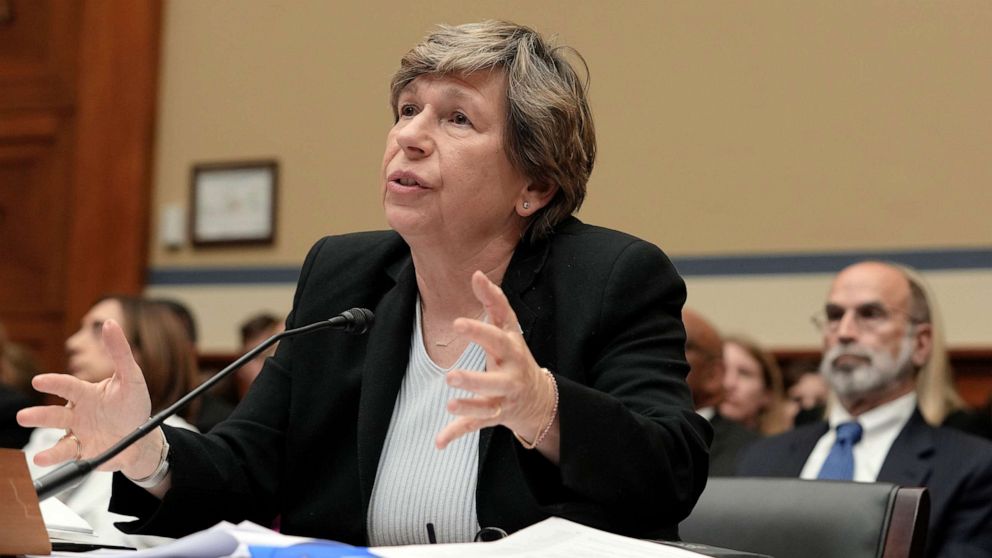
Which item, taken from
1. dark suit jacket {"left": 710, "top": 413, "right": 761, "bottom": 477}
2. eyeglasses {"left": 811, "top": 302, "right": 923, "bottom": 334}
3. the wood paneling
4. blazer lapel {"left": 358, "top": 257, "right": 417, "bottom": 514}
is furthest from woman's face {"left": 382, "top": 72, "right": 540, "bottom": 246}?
the wood paneling

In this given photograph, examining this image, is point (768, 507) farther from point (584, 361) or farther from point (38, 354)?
point (38, 354)

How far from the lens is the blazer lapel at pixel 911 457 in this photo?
12.5ft

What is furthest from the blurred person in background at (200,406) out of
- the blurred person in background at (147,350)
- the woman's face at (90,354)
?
the woman's face at (90,354)

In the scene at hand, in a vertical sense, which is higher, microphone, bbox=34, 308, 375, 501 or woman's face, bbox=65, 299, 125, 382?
microphone, bbox=34, 308, 375, 501

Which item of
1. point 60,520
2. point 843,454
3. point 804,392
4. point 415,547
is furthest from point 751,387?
point 415,547

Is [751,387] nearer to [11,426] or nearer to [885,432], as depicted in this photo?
[885,432]

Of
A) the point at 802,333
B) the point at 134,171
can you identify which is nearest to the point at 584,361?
the point at 802,333

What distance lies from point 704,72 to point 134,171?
308 cm

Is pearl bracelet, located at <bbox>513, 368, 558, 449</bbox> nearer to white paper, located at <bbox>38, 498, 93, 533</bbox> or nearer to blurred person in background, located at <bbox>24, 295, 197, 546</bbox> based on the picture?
white paper, located at <bbox>38, 498, 93, 533</bbox>

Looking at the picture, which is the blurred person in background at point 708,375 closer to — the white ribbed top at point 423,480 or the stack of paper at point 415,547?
the white ribbed top at point 423,480

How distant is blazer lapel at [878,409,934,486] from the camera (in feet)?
12.5

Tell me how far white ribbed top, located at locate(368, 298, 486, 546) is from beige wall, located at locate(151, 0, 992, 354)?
3898 millimetres

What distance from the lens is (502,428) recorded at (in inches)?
75.8

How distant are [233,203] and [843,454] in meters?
3.82
